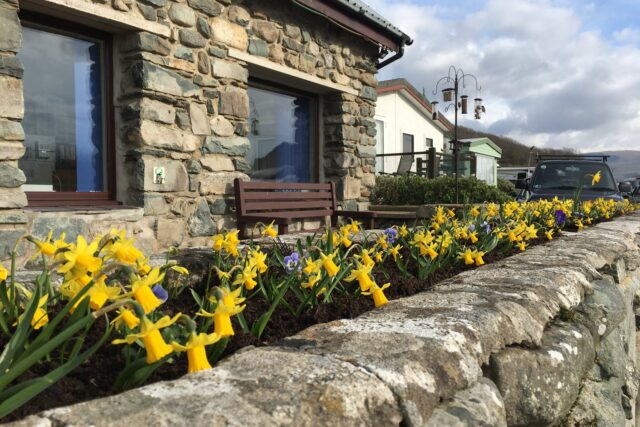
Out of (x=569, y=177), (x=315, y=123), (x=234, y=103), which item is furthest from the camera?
(x=569, y=177)

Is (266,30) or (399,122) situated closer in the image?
(266,30)

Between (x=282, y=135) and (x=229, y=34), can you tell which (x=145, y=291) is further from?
(x=282, y=135)

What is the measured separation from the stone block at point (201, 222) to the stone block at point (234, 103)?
0.86 metres

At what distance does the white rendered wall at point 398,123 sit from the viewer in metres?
14.5

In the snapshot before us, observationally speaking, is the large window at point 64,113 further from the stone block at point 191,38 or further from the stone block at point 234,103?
the stone block at point 234,103

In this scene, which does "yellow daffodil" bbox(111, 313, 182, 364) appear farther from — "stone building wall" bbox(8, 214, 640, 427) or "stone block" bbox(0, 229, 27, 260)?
"stone block" bbox(0, 229, 27, 260)

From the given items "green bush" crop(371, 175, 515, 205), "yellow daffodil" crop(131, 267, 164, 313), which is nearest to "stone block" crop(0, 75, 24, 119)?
"yellow daffodil" crop(131, 267, 164, 313)

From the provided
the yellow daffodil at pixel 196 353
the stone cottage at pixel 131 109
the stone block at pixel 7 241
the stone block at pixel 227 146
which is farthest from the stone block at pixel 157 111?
the yellow daffodil at pixel 196 353

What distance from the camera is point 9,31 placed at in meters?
3.15

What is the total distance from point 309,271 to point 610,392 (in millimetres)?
1255

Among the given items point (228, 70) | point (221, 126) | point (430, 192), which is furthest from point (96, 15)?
point (430, 192)

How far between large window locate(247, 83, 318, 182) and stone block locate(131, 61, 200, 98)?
1.44 m

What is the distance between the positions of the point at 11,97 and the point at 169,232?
1503mm

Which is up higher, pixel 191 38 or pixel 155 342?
pixel 191 38
